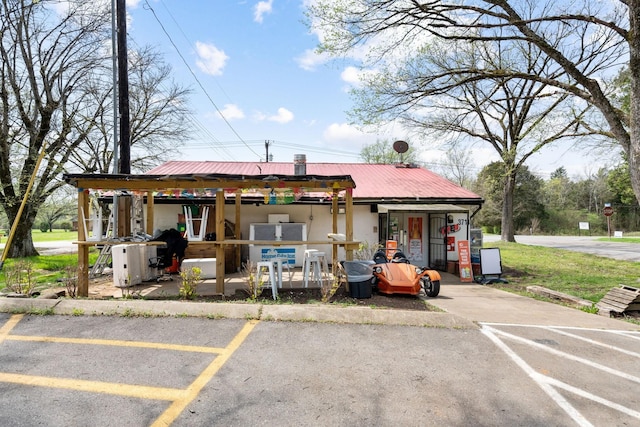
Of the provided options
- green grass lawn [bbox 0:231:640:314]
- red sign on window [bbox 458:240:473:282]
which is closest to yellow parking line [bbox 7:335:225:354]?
green grass lawn [bbox 0:231:640:314]

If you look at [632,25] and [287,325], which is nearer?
[287,325]

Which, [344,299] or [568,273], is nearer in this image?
[344,299]

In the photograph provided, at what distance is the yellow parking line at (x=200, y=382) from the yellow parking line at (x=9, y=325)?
9.43 feet

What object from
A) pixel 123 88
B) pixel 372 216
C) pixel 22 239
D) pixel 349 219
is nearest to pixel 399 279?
pixel 349 219

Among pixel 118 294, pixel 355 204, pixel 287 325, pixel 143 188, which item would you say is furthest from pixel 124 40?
pixel 287 325

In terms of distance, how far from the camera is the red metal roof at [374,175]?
11.5 metres

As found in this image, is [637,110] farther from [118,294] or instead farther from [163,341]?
[118,294]

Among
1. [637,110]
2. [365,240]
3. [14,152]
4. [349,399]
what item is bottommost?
[349,399]

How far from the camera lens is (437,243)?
39.5 feet

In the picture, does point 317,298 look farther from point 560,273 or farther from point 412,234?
point 560,273

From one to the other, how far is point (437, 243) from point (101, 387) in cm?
1075

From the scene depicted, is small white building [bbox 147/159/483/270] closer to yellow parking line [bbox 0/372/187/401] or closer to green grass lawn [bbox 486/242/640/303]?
green grass lawn [bbox 486/242/640/303]

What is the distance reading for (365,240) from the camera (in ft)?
37.7

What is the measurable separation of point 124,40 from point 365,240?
879 cm
